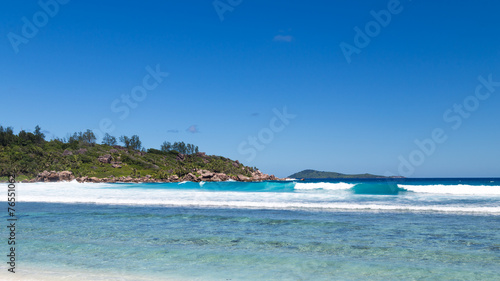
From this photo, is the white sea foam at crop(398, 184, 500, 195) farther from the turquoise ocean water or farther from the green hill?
the green hill

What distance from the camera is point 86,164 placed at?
112 meters

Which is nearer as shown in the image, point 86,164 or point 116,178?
point 116,178

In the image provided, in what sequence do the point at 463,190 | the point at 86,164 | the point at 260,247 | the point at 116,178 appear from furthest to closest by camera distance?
the point at 86,164, the point at 116,178, the point at 463,190, the point at 260,247

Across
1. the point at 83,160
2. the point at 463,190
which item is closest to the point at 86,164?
the point at 83,160

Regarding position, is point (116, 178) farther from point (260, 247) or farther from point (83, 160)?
point (260, 247)

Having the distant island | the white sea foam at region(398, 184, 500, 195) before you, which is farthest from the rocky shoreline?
the white sea foam at region(398, 184, 500, 195)

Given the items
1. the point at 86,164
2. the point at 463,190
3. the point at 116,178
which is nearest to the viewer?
the point at 463,190

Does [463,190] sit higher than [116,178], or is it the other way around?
[116,178]

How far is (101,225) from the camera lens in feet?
50.6

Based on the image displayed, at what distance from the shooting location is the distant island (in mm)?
92938

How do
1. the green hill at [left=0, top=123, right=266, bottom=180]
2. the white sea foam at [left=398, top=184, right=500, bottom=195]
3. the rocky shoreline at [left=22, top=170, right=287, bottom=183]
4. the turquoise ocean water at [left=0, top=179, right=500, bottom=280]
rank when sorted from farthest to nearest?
the green hill at [left=0, top=123, right=266, bottom=180], the rocky shoreline at [left=22, top=170, right=287, bottom=183], the white sea foam at [left=398, top=184, right=500, bottom=195], the turquoise ocean water at [left=0, top=179, right=500, bottom=280]

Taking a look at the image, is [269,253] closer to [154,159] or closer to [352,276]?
[352,276]

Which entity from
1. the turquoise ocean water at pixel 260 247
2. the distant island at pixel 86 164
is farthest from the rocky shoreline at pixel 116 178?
the turquoise ocean water at pixel 260 247

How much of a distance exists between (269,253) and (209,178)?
333ft
